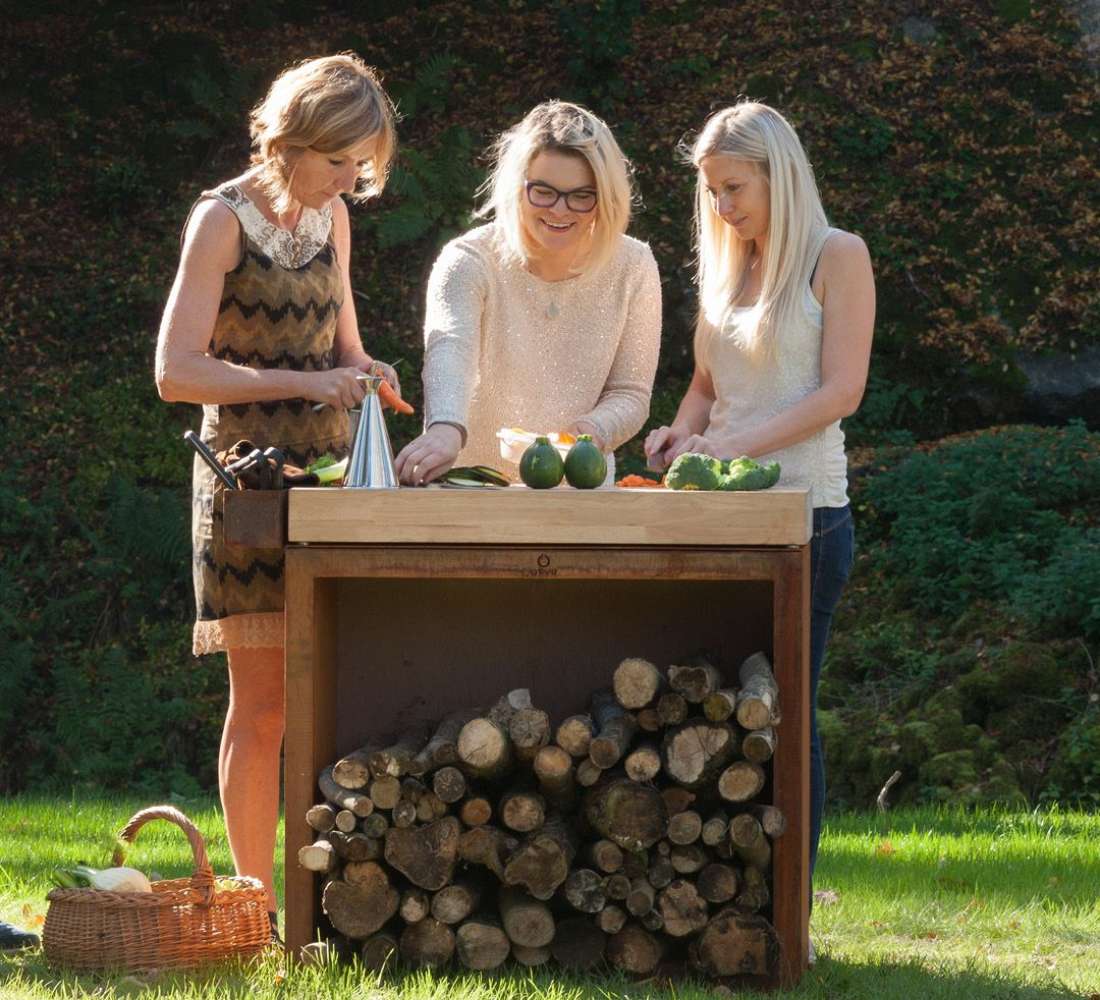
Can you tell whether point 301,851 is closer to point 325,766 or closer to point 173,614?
point 325,766

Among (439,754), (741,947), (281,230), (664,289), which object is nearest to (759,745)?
(741,947)

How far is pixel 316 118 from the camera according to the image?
3.54 metres

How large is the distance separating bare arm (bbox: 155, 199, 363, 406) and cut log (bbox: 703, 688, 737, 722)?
3.26 ft

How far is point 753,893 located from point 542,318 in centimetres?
140

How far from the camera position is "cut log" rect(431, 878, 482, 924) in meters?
3.30

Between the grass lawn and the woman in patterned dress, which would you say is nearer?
the grass lawn

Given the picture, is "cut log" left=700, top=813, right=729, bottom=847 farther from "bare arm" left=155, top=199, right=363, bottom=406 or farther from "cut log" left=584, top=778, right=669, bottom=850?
"bare arm" left=155, top=199, right=363, bottom=406

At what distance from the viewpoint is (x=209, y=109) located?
36.0 ft

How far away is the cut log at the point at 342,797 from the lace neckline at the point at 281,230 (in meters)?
1.16

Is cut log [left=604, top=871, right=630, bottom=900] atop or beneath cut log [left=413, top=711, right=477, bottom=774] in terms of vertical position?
beneath

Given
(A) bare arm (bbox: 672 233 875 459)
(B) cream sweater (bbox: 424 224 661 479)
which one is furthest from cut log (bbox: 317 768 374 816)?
(A) bare arm (bbox: 672 233 875 459)

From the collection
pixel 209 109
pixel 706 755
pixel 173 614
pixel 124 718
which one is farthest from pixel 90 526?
pixel 706 755

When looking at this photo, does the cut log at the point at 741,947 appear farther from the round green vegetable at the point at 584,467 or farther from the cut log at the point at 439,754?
the round green vegetable at the point at 584,467

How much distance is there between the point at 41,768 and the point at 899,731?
3875 millimetres
